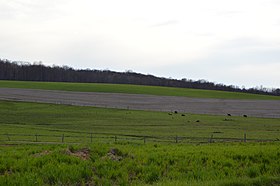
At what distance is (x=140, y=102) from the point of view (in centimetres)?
8762

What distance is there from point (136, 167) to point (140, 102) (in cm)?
7342

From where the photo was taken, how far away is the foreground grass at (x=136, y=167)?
41.3ft

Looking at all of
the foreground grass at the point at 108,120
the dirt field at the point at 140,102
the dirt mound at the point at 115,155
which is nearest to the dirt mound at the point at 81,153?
the dirt mound at the point at 115,155

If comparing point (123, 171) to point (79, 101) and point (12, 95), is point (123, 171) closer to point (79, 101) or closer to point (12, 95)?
point (79, 101)

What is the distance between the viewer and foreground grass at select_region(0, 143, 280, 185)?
41.3 feet

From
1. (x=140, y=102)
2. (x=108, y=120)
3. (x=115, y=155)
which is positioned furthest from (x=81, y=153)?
(x=140, y=102)

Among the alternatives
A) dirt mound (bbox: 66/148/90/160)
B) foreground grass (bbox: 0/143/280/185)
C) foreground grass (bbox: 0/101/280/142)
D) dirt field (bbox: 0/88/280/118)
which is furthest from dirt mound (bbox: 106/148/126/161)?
dirt field (bbox: 0/88/280/118)

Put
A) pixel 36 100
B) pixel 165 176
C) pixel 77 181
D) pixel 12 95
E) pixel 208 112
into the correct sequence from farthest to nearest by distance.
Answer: pixel 12 95 < pixel 36 100 < pixel 208 112 < pixel 165 176 < pixel 77 181

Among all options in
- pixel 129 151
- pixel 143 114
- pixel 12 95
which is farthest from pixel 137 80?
pixel 129 151

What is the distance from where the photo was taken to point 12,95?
285ft

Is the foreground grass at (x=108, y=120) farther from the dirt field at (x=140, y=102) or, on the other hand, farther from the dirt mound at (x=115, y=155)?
the dirt mound at (x=115, y=155)

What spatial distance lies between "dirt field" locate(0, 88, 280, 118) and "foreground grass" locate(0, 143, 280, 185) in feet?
197

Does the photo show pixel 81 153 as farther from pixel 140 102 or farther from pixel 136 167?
pixel 140 102

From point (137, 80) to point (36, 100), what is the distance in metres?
113
